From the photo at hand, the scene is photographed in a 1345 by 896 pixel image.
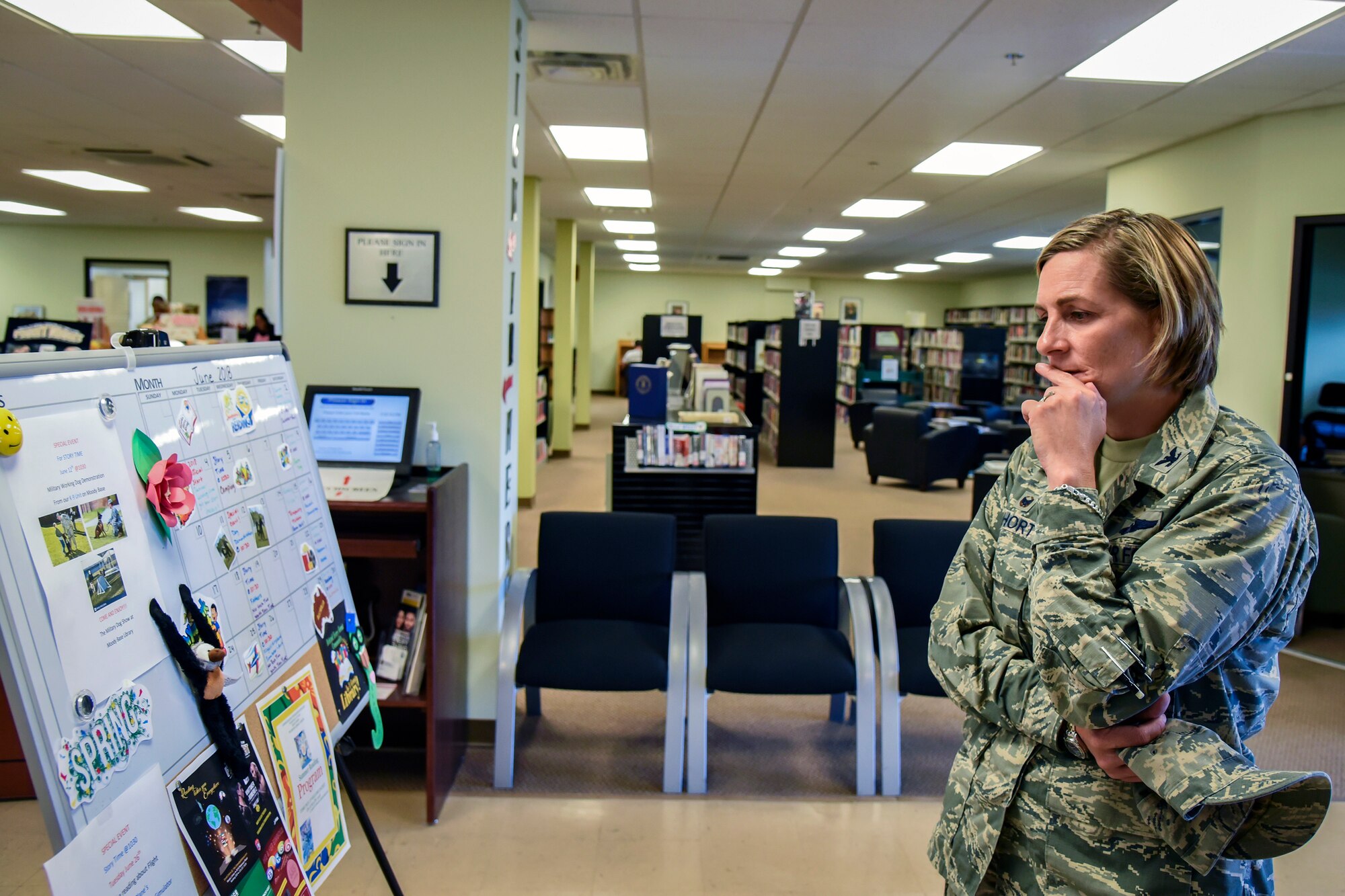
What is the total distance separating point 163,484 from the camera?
4.32 feet

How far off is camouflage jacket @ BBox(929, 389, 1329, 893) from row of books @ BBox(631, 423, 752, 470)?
3.65 m

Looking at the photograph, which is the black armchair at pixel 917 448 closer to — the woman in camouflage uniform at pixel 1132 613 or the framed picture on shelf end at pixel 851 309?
the woman in camouflage uniform at pixel 1132 613

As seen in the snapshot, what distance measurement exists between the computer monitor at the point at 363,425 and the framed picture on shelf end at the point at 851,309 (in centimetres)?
1661

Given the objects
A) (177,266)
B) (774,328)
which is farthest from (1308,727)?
(177,266)

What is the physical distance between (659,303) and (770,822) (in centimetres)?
1709

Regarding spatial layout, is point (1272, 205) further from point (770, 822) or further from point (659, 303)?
point (659, 303)

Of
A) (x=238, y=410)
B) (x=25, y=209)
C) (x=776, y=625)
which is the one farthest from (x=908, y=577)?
(x=25, y=209)

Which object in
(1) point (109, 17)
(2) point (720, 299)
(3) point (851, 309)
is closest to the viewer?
(1) point (109, 17)

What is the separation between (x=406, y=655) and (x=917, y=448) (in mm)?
7096

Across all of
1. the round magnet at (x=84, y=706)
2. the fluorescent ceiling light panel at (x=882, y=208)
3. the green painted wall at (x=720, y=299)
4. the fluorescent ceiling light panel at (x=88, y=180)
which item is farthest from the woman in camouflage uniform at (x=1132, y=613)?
the green painted wall at (x=720, y=299)

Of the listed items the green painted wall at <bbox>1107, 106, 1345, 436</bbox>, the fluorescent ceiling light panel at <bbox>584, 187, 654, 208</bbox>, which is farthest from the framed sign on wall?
the fluorescent ceiling light panel at <bbox>584, 187, 654, 208</bbox>

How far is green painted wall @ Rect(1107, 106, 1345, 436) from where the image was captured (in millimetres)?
4656

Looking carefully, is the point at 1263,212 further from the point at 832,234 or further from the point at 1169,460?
the point at 832,234

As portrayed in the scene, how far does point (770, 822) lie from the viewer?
2.93 m
